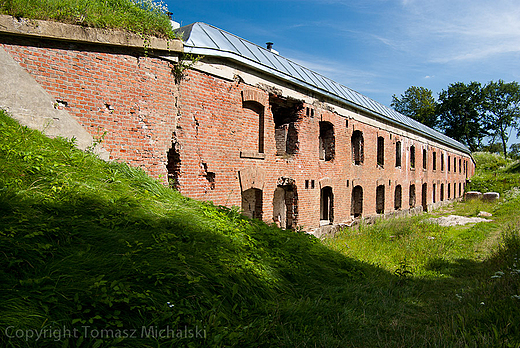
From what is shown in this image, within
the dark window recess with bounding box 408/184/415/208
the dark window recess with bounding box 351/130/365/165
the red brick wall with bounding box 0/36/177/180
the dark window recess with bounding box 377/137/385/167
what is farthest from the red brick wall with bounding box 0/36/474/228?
the dark window recess with bounding box 408/184/415/208

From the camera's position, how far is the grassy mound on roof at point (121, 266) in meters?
2.78

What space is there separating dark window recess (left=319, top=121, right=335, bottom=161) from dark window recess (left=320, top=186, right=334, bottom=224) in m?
1.22

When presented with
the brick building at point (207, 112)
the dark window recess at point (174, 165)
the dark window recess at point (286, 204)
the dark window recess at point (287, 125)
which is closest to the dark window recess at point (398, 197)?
the brick building at point (207, 112)

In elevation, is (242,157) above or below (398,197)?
above

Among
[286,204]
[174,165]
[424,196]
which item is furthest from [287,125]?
[424,196]

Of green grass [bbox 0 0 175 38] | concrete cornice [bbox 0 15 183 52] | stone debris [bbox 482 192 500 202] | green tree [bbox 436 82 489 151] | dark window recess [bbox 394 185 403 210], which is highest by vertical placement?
green tree [bbox 436 82 489 151]

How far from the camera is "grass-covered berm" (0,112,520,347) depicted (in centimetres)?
287

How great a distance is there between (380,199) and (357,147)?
349 cm

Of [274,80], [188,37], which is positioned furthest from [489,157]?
[188,37]

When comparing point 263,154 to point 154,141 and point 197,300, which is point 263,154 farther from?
point 197,300

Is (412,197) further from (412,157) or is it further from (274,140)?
(274,140)

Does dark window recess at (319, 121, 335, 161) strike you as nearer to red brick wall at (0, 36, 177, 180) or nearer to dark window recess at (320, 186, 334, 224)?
dark window recess at (320, 186, 334, 224)

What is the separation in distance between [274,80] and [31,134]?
6.11 metres

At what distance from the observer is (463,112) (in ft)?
165
